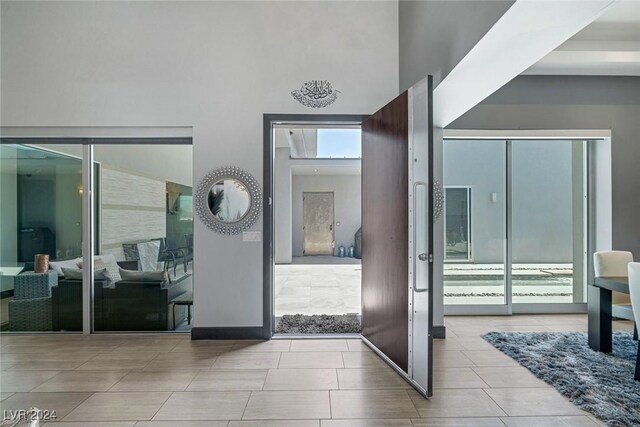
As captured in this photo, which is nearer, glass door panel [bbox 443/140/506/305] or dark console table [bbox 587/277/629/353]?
dark console table [bbox 587/277/629/353]

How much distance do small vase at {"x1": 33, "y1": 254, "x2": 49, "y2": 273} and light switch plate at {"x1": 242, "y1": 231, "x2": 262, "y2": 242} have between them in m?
2.37

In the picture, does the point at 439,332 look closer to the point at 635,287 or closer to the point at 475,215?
the point at 635,287

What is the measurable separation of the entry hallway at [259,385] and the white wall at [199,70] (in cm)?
70

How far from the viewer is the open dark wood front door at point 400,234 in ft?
9.05

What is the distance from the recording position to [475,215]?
5.13m

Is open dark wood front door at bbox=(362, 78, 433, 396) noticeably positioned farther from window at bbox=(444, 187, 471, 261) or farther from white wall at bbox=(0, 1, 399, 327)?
window at bbox=(444, 187, 471, 261)

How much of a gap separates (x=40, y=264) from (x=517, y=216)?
6.19m

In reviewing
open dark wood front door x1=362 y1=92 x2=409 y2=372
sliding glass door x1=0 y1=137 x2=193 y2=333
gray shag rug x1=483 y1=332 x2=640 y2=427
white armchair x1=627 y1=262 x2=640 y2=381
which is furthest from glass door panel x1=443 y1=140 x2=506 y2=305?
sliding glass door x1=0 y1=137 x2=193 y2=333

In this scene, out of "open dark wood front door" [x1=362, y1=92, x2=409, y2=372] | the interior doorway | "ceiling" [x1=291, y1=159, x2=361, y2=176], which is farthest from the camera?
"ceiling" [x1=291, y1=159, x2=361, y2=176]

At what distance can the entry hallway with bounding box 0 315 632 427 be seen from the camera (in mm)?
2434

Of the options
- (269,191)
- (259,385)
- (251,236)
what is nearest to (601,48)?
(269,191)

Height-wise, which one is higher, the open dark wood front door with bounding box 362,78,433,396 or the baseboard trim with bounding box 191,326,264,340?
the open dark wood front door with bounding box 362,78,433,396

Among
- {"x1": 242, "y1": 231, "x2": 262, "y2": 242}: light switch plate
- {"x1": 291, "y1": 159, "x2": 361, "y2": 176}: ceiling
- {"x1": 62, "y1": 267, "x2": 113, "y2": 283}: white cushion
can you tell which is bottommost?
{"x1": 62, "y1": 267, "x2": 113, "y2": 283}: white cushion

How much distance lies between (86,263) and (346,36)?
398 centimetres
